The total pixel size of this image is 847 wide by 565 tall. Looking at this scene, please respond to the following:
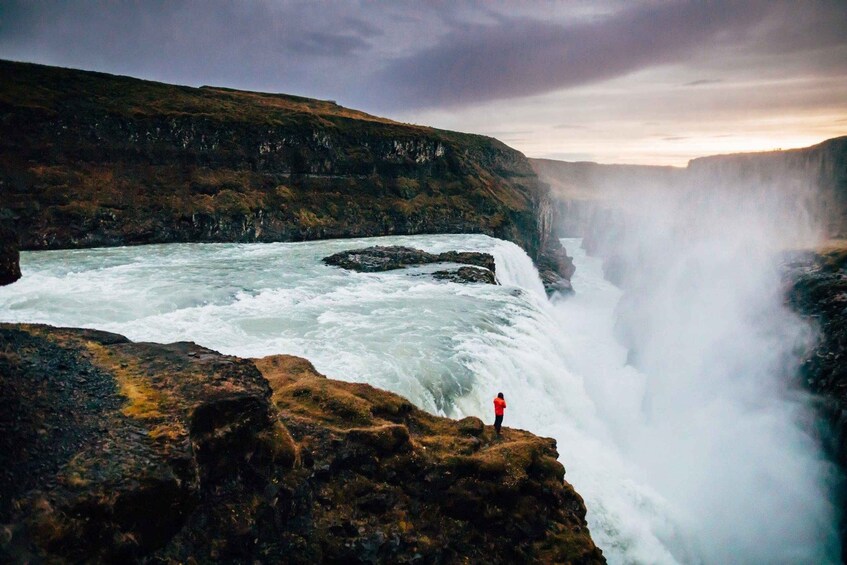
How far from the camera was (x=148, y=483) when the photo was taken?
7.06 m

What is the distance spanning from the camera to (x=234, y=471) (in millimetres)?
8930

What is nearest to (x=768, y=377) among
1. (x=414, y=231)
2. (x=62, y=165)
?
(x=414, y=231)

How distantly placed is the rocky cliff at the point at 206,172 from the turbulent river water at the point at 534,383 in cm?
1381

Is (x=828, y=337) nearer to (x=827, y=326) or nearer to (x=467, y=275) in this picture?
(x=827, y=326)

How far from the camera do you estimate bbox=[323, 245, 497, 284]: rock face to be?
42.2 meters

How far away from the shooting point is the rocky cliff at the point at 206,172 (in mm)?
52938

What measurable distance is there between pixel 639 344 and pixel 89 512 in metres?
52.4

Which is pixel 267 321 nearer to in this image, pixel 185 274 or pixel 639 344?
pixel 185 274

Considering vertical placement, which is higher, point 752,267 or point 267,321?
point 752,267

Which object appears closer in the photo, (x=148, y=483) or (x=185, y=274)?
(x=148, y=483)

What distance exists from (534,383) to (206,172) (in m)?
62.8

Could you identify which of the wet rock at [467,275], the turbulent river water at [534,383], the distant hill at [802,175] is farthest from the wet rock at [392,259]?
the distant hill at [802,175]

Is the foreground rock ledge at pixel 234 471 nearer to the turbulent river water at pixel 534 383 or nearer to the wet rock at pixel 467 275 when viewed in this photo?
the turbulent river water at pixel 534 383

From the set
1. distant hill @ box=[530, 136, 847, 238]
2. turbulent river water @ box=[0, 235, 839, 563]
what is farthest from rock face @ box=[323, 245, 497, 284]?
distant hill @ box=[530, 136, 847, 238]
